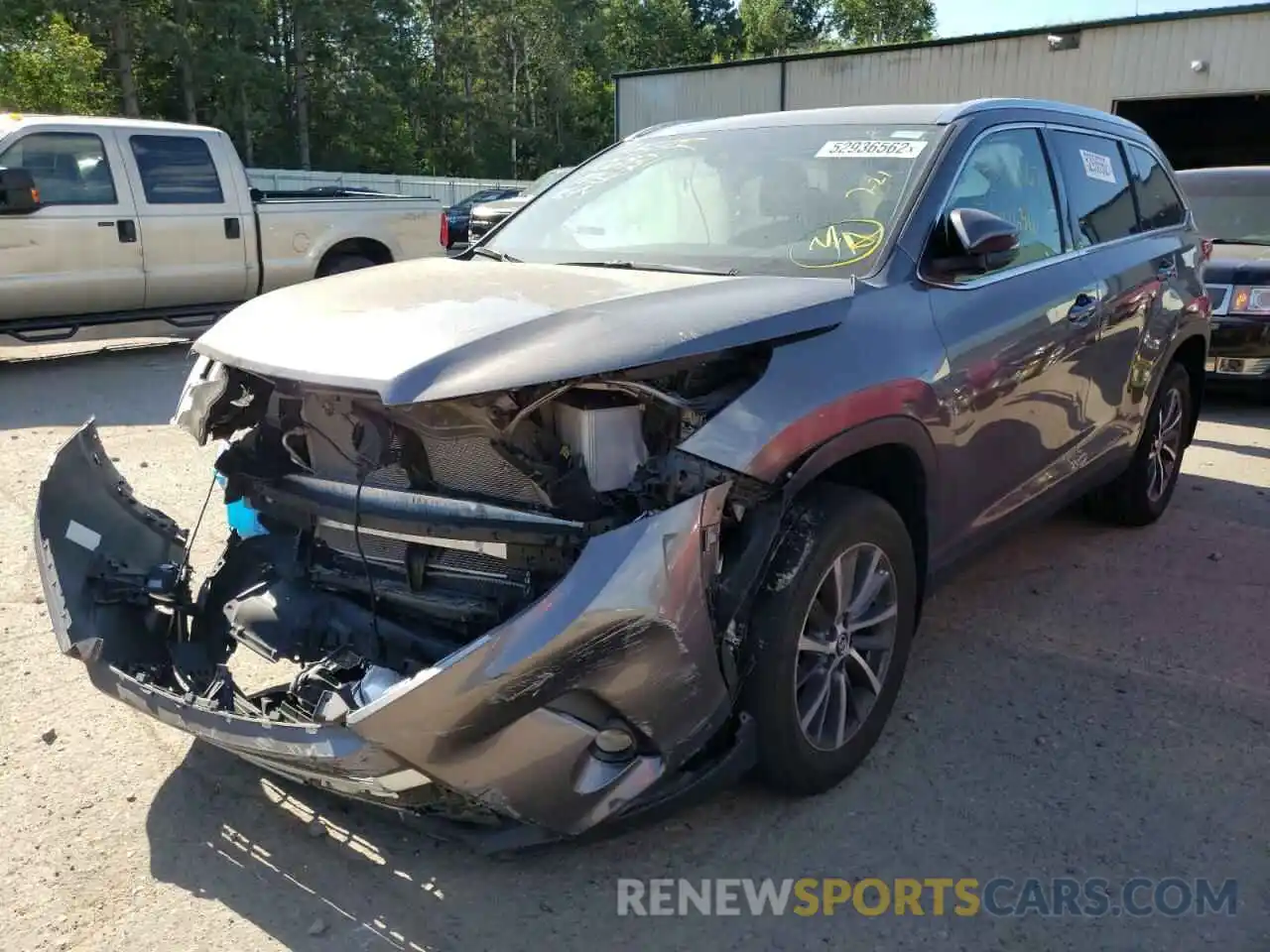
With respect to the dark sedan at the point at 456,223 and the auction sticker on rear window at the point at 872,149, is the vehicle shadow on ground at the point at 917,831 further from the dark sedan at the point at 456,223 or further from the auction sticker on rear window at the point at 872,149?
the dark sedan at the point at 456,223

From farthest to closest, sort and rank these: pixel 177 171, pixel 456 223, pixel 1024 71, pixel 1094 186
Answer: pixel 1024 71, pixel 456 223, pixel 177 171, pixel 1094 186

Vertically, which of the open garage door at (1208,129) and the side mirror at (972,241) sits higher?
the open garage door at (1208,129)

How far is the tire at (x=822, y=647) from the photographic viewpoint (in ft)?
8.95

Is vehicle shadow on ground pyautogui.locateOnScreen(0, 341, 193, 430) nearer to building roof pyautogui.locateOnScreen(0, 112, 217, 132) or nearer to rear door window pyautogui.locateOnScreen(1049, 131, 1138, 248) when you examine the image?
building roof pyautogui.locateOnScreen(0, 112, 217, 132)

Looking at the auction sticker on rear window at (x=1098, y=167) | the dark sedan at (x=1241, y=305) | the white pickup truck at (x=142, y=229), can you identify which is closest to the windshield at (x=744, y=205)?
the auction sticker on rear window at (x=1098, y=167)

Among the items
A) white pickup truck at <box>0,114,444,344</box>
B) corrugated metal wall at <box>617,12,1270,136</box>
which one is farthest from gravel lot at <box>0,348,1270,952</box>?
corrugated metal wall at <box>617,12,1270,136</box>

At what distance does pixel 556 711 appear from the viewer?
7.78ft

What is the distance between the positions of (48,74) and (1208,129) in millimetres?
26494

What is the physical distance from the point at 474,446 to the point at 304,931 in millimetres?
1238

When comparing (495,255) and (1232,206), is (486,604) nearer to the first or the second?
(495,255)

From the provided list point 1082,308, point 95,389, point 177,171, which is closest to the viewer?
point 1082,308

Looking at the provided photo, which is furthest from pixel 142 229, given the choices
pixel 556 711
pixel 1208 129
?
pixel 1208 129

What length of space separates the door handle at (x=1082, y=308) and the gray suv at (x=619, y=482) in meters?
0.04

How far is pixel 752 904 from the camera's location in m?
Result: 2.70
